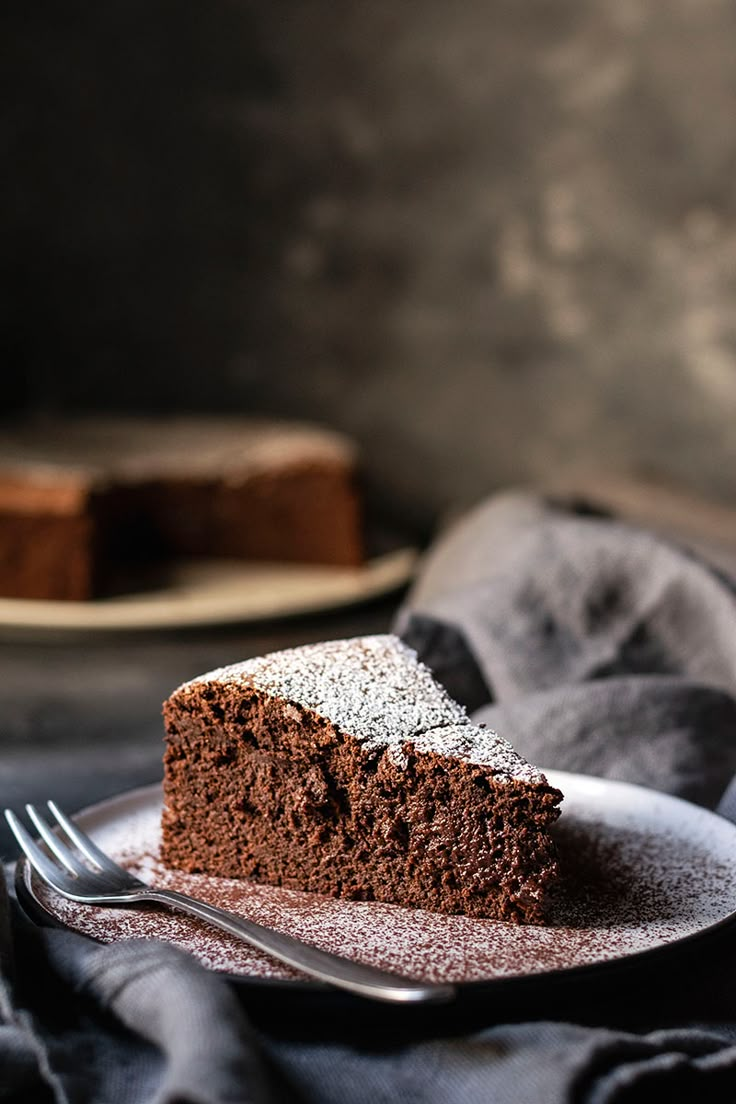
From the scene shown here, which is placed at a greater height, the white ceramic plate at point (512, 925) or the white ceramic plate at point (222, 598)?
the white ceramic plate at point (512, 925)

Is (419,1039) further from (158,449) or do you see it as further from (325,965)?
(158,449)

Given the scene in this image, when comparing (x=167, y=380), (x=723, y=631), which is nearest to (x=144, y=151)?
(x=167, y=380)

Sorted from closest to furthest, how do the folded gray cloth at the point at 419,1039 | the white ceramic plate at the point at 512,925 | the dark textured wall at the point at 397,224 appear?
the folded gray cloth at the point at 419,1039 → the white ceramic plate at the point at 512,925 → the dark textured wall at the point at 397,224

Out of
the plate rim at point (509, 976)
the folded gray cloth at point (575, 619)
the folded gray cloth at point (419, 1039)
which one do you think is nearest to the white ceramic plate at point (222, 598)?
the folded gray cloth at point (575, 619)

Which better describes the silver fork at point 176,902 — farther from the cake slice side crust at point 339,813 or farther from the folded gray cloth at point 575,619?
the folded gray cloth at point 575,619

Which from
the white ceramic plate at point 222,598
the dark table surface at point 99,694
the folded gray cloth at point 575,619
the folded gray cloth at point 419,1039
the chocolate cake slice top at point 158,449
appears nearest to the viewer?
the folded gray cloth at point 419,1039

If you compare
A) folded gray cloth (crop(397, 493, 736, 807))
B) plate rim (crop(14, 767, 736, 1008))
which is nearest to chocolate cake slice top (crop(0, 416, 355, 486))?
folded gray cloth (crop(397, 493, 736, 807))

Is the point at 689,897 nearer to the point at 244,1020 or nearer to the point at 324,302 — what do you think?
the point at 244,1020
